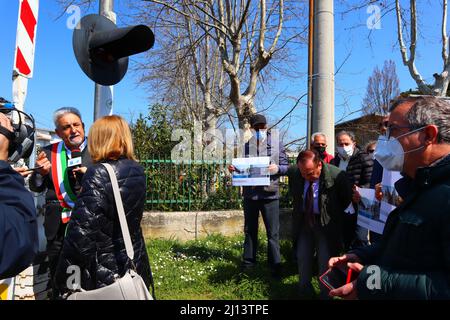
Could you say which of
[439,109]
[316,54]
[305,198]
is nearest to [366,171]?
[305,198]

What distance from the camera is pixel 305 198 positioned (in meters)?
3.90

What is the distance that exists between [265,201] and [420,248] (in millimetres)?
3346

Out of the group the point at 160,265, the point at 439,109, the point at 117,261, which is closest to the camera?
the point at 439,109

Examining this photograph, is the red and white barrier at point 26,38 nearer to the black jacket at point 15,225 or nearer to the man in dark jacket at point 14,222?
the man in dark jacket at point 14,222

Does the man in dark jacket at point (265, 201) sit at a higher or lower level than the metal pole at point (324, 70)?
lower

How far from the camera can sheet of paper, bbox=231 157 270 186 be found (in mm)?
4640

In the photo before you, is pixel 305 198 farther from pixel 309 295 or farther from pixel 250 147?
pixel 250 147

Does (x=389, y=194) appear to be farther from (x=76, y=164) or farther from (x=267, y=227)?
(x=76, y=164)

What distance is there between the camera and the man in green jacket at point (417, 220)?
4.49 feet

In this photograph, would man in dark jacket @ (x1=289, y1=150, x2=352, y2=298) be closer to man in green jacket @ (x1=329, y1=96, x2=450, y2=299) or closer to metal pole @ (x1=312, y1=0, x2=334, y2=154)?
metal pole @ (x1=312, y1=0, x2=334, y2=154)

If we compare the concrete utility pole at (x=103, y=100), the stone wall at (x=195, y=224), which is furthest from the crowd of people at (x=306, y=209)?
the stone wall at (x=195, y=224)

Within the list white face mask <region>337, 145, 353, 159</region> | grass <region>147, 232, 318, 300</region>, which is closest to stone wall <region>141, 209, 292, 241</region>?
grass <region>147, 232, 318, 300</region>

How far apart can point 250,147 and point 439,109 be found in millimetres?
3579

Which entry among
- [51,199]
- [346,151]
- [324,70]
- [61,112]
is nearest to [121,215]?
[51,199]
